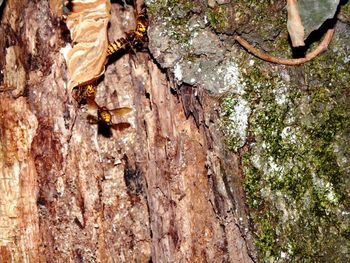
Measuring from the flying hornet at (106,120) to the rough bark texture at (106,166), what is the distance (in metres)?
0.03

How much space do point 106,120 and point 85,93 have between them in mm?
165

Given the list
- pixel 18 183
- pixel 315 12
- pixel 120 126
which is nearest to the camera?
pixel 315 12

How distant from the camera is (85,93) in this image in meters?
2.40

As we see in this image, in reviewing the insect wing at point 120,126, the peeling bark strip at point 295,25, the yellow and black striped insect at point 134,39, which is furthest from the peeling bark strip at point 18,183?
the peeling bark strip at point 295,25

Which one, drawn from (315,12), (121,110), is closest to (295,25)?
(315,12)

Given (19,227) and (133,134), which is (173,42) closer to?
(133,134)

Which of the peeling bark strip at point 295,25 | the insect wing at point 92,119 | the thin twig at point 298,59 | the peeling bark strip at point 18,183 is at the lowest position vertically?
the peeling bark strip at point 18,183

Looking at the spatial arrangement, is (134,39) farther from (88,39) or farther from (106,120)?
(106,120)

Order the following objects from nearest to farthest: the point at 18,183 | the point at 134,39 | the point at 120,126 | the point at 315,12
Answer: the point at 315,12, the point at 134,39, the point at 120,126, the point at 18,183

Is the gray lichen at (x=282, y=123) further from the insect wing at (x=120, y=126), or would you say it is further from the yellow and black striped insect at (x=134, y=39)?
the insect wing at (x=120, y=126)

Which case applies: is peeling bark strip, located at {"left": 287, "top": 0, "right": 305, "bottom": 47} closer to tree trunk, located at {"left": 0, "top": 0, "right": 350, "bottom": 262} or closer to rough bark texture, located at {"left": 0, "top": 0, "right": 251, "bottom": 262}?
tree trunk, located at {"left": 0, "top": 0, "right": 350, "bottom": 262}

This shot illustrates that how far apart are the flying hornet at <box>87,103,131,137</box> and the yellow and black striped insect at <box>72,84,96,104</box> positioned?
0.06 m

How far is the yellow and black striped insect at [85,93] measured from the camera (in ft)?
7.86

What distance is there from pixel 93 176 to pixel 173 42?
28.6 inches
